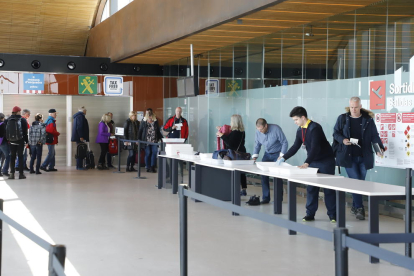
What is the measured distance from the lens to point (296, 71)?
10.6m

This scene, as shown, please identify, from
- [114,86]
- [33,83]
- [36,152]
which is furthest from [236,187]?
[33,83]

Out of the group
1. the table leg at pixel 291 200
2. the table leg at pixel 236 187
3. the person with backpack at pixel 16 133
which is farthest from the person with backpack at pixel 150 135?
the table leg at pixel 291 200

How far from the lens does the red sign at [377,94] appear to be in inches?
329

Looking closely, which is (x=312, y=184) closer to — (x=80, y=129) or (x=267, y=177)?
(x=267, y=177)

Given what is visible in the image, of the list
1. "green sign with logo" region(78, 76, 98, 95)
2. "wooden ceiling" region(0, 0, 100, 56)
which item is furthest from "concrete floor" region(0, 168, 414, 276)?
"wooden ceiling" region(0, 0, 100, 56)

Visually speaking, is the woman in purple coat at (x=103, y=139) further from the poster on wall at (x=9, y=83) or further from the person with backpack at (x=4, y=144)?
the person with backpack at (x=4, y=144)

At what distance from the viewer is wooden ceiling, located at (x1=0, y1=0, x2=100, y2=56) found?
19016mm

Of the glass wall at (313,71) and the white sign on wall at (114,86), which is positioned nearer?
the glass wall at (313,71)

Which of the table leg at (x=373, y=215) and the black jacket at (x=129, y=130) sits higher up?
the black jacket at (x=129, y=130)

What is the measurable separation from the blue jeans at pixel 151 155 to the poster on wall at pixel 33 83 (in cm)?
373

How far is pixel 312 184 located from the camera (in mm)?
6250

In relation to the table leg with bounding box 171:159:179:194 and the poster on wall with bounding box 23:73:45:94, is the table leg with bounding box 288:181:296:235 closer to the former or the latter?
the table leg with bounding box 171:159:179:194

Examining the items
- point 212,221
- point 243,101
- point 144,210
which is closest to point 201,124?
point 243,101

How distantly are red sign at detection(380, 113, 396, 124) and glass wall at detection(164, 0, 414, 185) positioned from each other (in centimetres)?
6
